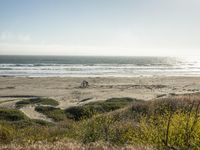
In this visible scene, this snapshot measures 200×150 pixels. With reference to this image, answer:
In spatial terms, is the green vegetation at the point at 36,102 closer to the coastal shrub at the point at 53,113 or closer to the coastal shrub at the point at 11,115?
the coastal shrub at the point at 53,113

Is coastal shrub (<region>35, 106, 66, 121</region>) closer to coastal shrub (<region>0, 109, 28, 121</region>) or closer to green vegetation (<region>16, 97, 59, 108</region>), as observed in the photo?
coastal shrub (<region>0, 109, 28, 121</region>)

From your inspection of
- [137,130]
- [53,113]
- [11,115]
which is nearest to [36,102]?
[53,113]

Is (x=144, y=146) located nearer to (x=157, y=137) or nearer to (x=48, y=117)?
(x=157, y=137)

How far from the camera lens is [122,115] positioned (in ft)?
64.5

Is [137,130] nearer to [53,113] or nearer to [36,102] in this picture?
[53,113]

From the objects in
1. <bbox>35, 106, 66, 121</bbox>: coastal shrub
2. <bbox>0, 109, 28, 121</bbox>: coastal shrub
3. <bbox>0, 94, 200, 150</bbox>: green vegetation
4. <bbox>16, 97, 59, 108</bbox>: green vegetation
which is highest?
<bbox>0, 94, 200, 150</bbox>: green vegetation

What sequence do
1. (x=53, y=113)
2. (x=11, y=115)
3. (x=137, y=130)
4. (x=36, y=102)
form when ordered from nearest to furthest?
1. (x=137, y=130)
2. (x=11, y=115)
3. (x=53, y=113)
4. (x=36, y=102)

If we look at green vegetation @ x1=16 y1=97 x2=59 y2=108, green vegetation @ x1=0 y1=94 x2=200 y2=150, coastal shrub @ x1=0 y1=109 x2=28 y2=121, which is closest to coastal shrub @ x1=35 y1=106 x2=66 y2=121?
coastal shrub @ x1=0 y1=109 x2=28 y2=121

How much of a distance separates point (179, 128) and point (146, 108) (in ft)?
31.5

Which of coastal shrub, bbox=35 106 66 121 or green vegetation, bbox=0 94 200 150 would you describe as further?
coastal shrub, bbox=35 106 66 121

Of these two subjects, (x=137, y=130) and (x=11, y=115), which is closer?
(x=137, y=130)

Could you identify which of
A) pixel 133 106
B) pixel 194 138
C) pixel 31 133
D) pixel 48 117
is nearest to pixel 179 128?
pixel 194 138

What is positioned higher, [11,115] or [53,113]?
[11,115]

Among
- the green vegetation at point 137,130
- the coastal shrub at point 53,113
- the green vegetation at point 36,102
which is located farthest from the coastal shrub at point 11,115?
the green vegetation at point 36,102
